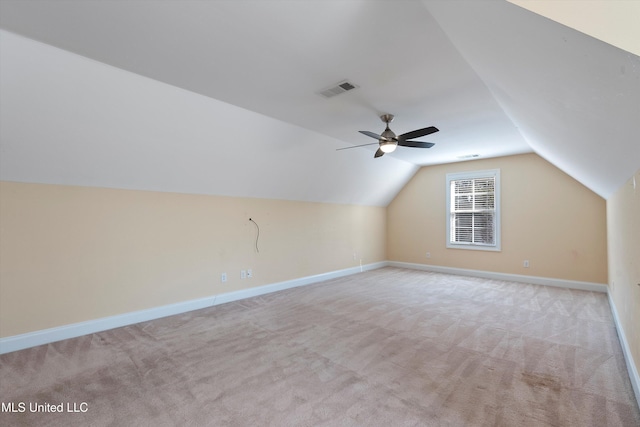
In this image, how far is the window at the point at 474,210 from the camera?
20.6ft

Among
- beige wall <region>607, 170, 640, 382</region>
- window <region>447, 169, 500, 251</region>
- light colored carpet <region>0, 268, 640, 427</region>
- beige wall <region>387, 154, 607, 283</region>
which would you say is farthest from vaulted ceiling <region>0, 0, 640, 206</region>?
window <region>447, 169, 500, 251</region>

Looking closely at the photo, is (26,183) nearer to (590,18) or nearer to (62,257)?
(62,257)

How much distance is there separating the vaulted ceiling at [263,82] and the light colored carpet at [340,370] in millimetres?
1785

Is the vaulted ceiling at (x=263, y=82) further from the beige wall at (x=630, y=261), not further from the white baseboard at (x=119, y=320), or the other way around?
the white baseboard at (x=119, y=320)

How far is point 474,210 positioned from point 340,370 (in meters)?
5.52

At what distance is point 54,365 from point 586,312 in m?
6.34

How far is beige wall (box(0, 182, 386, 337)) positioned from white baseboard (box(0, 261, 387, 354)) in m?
0.07

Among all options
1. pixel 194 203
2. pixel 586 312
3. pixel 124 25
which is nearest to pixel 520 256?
pixel 586 312

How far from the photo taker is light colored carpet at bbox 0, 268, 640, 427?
1953mm

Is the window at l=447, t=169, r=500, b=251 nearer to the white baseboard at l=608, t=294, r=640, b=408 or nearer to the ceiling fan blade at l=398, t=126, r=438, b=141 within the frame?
the white baseboard at l=608, t=294, r=640, b=408

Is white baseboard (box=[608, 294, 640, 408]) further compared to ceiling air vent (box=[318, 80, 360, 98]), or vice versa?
ceiling air vent (box=[318, 80, 360, 98])

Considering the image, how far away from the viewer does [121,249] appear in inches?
142

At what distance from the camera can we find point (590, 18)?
104 cm

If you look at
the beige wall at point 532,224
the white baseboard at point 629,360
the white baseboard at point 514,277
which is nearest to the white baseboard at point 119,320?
the white baseboard at point 514,277
